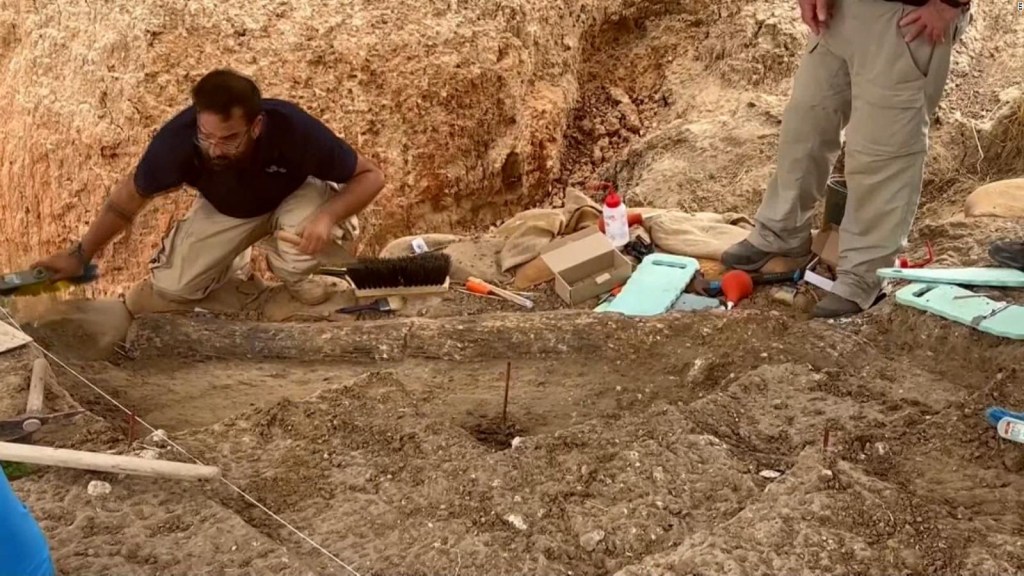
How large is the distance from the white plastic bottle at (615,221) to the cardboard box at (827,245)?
719 millimetres

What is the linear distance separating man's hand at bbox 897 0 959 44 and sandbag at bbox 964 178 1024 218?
1180 millimetres

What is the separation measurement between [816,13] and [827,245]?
2.85ft

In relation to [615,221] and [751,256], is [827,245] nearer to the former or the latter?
[751,256]

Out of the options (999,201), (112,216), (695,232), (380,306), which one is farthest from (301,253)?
(999,201)

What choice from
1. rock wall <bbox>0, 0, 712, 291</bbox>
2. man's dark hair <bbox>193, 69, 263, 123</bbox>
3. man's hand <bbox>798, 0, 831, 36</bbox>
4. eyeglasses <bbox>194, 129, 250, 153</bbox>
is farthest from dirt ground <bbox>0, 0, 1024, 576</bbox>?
rock wall <bbox>0, 0, 712, 291</bbox>

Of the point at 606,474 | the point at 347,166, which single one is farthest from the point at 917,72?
the point at 347,166

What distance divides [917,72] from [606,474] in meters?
1.64

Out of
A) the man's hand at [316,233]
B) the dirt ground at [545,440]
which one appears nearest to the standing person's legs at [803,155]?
the dirt ground at [545,440]

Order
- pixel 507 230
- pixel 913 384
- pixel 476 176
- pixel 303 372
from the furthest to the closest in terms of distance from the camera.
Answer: pixel 476 176 → pixel 507 230 → pixel 303 372 → pixel 913 384

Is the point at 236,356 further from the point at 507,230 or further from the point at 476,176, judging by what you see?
the point at 476,176

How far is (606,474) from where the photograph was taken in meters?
1.85

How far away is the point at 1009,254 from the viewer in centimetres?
280

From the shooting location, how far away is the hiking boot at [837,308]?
287cm

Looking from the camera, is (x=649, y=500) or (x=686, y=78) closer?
(x=649, y=500)
